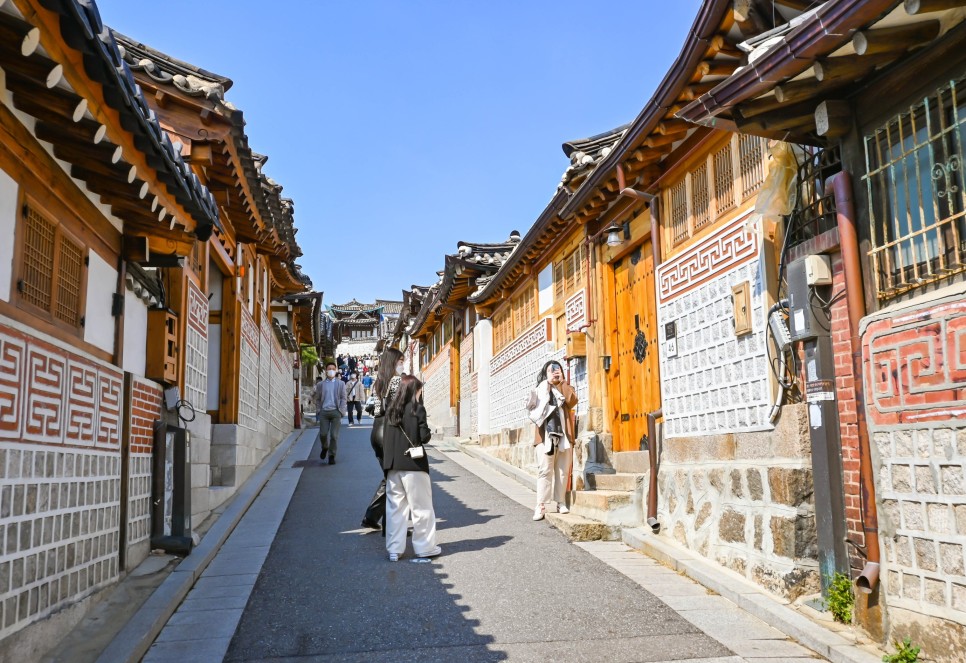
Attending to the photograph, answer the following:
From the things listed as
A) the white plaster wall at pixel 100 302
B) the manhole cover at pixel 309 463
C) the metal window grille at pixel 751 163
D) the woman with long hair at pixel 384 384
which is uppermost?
the metal window grille at pixel 751 163

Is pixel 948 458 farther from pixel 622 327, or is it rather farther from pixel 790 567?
pixel 622 327

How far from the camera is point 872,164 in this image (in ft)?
18.2

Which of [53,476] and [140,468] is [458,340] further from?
[53,476]

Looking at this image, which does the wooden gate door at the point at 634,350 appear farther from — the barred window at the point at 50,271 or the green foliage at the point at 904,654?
the barred window at the point at 50,271

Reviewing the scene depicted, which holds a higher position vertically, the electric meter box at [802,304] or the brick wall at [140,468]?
the electric meter box at [802,304]

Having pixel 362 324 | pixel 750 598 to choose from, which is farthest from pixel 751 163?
pixel 362 324

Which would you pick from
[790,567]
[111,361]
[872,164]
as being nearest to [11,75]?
[111,361]

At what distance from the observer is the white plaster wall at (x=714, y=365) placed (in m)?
7.27

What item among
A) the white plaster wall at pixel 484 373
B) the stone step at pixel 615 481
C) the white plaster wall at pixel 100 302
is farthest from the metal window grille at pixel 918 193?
the white plaster wall at pixel 484 373

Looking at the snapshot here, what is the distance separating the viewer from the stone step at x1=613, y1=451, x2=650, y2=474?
10.2 metres

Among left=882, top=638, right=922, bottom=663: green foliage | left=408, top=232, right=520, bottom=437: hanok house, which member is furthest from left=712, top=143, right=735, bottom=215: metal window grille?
left=408, top=232, right=520, bottom=437: hanok house

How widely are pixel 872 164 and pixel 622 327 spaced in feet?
20.0

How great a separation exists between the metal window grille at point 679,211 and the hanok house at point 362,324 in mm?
63562

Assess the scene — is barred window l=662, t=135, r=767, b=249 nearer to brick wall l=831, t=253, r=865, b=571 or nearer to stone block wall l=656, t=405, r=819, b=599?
brick wall l=831, t=253, r=865, b=571
